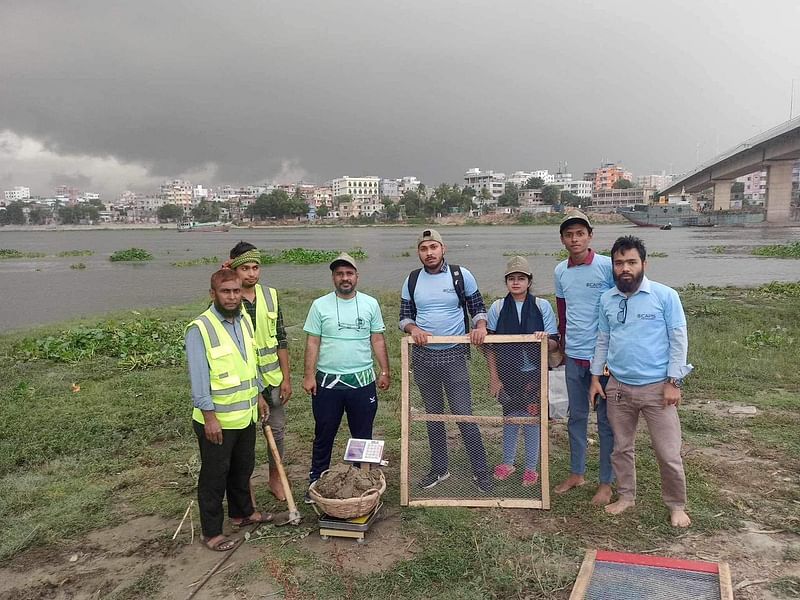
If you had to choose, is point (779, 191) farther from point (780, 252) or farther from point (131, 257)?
point (131, 257)

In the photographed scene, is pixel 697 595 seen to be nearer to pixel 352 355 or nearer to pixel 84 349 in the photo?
pixel 352 355

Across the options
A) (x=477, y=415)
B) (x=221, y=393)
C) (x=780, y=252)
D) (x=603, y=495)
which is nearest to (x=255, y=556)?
(x=221, y=393)

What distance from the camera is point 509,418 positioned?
15.6 feet

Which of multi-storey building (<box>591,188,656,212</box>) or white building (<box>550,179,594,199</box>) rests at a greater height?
white building (<box>550,179,594,199</box>)

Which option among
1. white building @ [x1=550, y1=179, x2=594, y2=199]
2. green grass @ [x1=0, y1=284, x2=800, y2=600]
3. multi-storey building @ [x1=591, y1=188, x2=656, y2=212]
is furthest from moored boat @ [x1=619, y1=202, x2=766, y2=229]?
green grass @ [x1=0, y1=284, x2=800, y2=600]

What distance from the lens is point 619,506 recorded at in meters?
4.57

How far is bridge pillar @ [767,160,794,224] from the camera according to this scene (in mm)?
77438

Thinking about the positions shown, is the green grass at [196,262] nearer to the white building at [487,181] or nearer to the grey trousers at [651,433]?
the grey trousers at [651,433]

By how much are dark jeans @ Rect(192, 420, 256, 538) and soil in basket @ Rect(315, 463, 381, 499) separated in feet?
2.04

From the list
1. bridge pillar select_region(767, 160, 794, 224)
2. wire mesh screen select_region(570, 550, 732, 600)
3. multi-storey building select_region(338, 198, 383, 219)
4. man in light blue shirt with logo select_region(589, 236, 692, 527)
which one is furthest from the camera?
multi-storey building select_region(338, 198, 383, 219)

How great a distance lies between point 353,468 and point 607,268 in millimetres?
2662

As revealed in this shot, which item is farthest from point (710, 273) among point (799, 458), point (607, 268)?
point (607, 268)

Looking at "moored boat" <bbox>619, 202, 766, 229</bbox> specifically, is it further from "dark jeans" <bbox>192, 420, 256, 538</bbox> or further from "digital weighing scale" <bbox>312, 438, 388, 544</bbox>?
"dark jeans" <bbox>192, 420, 256, 538</bbox>

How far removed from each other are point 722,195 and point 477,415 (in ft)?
367
